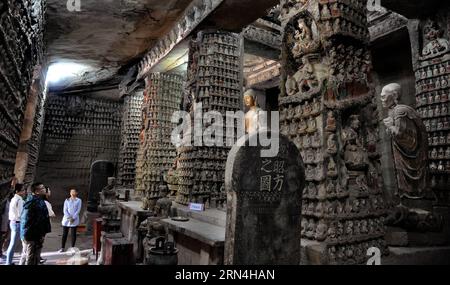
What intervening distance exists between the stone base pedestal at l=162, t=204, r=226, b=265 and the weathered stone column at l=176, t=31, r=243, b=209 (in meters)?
0.91

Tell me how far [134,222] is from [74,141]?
326 inches

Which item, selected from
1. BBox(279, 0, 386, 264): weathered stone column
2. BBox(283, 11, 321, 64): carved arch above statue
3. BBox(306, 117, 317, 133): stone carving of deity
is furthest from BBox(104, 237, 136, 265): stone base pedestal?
BBox(283, 11, 321, 64): carved arch above statue

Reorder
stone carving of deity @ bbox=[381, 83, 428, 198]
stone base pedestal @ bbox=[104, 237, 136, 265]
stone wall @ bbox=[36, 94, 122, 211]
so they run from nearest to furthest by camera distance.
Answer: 1. stone carving of deity @ bbox=[381, 83, 428, 198]
2. stone base pedestal @ bbox=[104, 237, 136, 265]
3. stone wall @ bbox=[36, 94, 122, 211]

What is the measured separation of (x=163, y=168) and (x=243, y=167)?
240 inches

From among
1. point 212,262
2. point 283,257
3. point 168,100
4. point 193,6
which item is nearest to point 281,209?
point 283,257

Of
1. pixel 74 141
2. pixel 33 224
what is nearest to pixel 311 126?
pixel 33 224

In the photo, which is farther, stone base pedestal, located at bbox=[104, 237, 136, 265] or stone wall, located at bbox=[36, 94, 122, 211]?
stone wall, located at bbox=[36, 94, 122, 211]

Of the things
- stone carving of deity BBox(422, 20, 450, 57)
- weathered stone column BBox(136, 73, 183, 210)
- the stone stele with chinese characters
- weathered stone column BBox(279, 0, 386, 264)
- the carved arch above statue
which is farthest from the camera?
weathered stone column BBox(136, 73, 183, 210)

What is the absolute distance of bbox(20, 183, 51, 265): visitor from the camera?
14.8ft

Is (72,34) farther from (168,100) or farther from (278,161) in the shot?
(278,161)

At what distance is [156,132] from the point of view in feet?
30.0

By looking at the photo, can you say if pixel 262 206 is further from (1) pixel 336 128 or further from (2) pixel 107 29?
(2) pixel 107 29

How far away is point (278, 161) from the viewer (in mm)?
3211

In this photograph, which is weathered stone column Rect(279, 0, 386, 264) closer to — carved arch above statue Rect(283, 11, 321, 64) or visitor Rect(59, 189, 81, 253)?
carved arch above statue Rect(283, 11, 321, 64)
